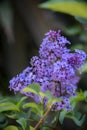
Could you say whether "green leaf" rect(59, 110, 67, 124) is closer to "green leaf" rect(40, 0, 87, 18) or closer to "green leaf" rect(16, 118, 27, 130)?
→ "green leaf" rect(16, 118, 27, 130)

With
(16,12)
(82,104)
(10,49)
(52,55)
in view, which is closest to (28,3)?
(16,12)

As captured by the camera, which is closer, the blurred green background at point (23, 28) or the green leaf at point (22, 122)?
the green leaf at point (22, 122)

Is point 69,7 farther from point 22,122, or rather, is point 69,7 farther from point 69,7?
point 22,122

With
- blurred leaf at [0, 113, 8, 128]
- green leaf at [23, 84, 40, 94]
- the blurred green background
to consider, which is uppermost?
the blurred green background

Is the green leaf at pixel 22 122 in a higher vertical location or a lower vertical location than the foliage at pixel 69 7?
lower

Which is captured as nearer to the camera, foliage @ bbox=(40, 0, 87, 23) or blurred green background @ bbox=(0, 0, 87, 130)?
foliage @ bbox=(40, 0, 87, 23)

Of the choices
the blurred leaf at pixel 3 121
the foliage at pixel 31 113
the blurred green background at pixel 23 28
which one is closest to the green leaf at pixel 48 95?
the foliage at pixel 31 113

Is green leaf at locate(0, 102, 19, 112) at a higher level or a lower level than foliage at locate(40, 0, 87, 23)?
lower

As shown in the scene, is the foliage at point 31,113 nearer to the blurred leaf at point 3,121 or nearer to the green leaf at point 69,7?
the blurred leaf at point 3,121

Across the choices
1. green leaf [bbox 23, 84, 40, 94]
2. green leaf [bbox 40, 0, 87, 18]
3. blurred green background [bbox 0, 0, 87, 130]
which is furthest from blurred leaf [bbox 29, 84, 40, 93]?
blurred green background [bbox 0, 0, 87, 130]

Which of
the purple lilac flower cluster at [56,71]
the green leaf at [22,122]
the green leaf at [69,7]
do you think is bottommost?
the green leaf at [22,122]
